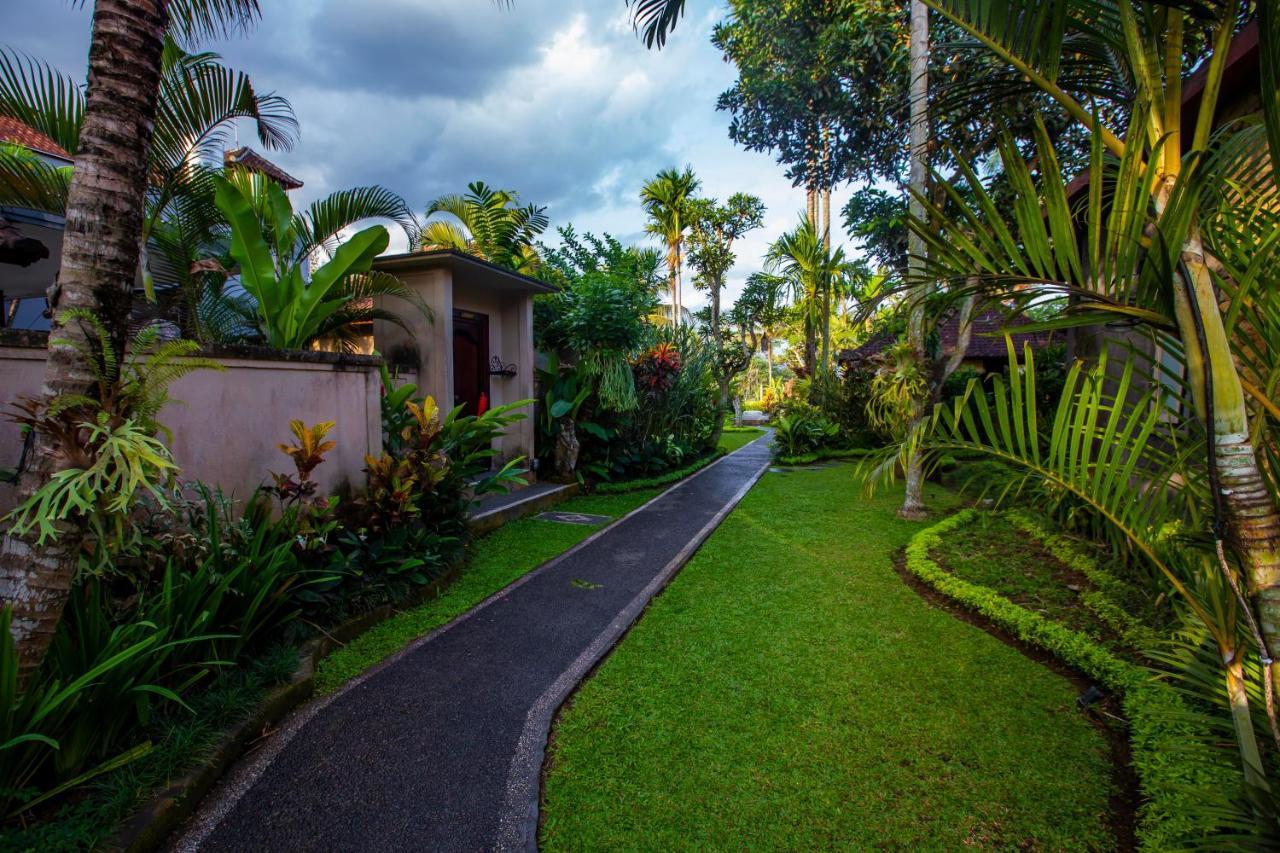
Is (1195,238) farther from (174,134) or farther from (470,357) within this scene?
(470,357)

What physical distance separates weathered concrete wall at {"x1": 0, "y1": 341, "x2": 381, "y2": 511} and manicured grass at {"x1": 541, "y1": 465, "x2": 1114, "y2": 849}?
9.44 ft

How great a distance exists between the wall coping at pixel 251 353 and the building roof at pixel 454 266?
250cm

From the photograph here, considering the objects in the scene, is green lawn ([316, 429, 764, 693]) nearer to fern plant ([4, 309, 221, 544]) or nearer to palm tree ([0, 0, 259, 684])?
palm tree ([0, 0, 259, 684])

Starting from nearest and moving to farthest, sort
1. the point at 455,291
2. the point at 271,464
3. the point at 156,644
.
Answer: the point at 156,644 < the point at 271,464 < the point at 455,291

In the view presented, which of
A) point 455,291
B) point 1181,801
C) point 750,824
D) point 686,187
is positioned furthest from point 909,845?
point 686,187

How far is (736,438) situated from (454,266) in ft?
47.3

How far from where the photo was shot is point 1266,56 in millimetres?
1436

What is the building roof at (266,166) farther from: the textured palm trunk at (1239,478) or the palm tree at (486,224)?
the textured palm trunk at (1239,478)

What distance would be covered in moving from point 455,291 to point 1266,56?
8361mm

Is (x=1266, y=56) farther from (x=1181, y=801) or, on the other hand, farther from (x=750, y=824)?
(x=750, y=824)

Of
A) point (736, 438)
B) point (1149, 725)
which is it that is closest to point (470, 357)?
point (1149, 725)

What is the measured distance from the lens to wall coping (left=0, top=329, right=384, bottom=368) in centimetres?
296

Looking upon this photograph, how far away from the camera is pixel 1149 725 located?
2.66 meters

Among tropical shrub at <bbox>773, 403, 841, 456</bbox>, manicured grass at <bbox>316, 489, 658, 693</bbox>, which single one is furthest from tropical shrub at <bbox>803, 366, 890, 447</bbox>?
manicured grass at <bbox>316, 489, 658, 693</bbox>
